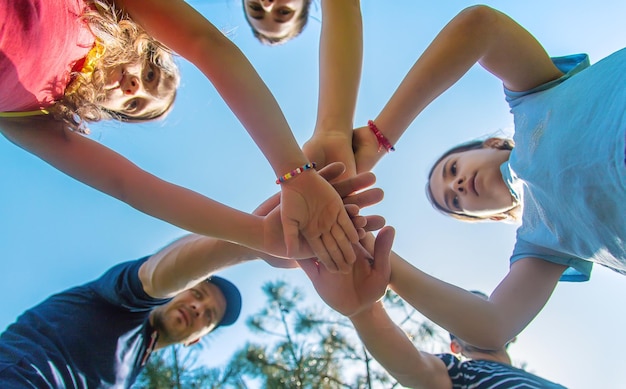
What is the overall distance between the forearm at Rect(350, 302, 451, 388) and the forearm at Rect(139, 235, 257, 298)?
11.7 inches

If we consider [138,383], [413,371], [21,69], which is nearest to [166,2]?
[21,69]

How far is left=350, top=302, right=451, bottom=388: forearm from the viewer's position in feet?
2.77

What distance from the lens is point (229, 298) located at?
5.15 feet

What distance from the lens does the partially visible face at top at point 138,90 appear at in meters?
1.07

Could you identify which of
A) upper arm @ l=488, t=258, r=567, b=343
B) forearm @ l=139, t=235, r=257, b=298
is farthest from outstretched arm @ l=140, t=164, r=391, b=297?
upper arm @ l=488, t=258, r=567, b=343

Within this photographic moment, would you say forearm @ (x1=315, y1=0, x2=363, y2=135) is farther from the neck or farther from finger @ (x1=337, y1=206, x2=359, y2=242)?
the neck

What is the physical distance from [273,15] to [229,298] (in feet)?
3.59

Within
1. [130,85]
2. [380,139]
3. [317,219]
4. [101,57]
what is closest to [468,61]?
[380,139]

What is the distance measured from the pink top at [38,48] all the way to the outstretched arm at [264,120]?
0.16 meters

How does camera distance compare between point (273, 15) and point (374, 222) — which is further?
point (273, 15)

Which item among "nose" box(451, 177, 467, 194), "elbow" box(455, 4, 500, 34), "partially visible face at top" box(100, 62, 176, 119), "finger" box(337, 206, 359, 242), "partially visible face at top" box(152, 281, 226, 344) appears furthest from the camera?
"partially visible face at top" box(152, 281, 226, 344)

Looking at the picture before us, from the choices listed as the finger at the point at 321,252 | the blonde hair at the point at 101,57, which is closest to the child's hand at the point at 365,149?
the finger at the point at 321,252

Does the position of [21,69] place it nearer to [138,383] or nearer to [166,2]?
[166,2]

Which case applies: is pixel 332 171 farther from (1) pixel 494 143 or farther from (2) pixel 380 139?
(1) pixel 494 143
